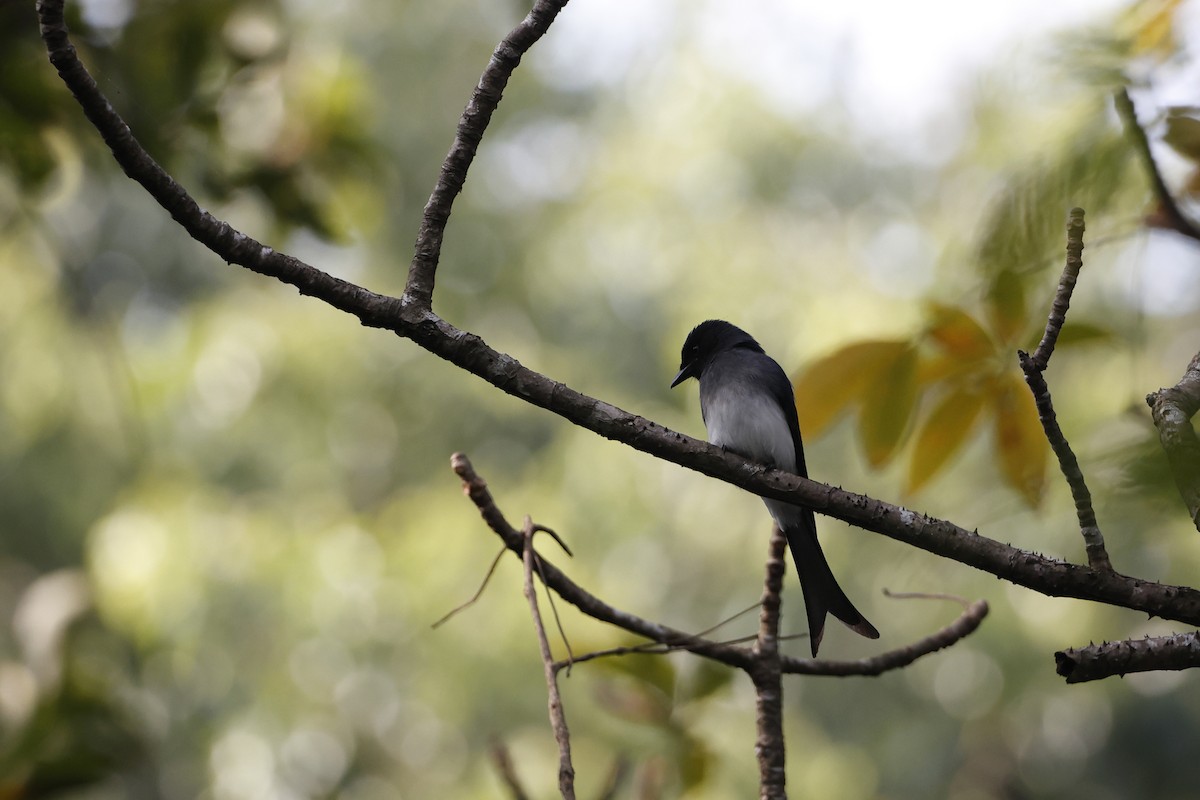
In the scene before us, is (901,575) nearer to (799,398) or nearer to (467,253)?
(799,398)

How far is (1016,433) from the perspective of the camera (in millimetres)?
1814

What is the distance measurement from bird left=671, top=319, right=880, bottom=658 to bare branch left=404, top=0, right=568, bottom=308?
1.39 m

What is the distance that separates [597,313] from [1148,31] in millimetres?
8971

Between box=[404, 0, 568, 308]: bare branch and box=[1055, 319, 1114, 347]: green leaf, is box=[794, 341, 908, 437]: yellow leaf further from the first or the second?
box=[404, 0, 568, 308]: bare branch

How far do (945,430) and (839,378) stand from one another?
0.22 m

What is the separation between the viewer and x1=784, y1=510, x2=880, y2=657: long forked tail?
2346 mm

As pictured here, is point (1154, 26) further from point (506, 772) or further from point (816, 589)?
point (816, 589)

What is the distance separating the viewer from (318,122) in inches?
125

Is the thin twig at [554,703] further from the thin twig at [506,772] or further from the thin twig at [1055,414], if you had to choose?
the thin twig at [1055,414]

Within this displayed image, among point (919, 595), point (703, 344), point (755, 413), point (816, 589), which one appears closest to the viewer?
point (919, 595)

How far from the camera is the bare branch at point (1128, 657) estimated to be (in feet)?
4.37

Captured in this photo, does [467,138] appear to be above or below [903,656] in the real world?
above

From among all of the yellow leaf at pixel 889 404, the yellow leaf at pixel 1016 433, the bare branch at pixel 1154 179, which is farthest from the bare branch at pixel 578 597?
the bare branch at pixel 1154 179

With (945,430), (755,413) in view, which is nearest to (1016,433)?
(945,430)
